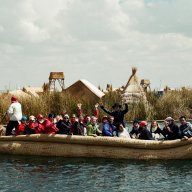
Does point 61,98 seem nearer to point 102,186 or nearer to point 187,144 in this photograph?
point 187,144

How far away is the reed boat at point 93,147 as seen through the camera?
1622 centimetres

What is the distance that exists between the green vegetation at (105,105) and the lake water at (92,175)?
1366 centimetres

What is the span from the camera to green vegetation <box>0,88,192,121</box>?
102 ft

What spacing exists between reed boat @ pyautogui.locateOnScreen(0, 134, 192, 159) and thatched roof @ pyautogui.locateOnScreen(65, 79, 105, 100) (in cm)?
1544

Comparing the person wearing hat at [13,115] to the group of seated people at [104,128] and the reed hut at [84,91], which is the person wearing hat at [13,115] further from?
the reed hut at [84,91]

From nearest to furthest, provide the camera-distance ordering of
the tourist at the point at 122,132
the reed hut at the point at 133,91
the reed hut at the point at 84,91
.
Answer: the tourist at the point at 122,132, the reed hut at the point at 133,91, the reed hut at the point at 84,91

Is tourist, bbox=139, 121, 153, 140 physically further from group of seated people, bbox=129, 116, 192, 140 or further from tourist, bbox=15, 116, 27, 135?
tourist, bbox=15, 116, 27, 135

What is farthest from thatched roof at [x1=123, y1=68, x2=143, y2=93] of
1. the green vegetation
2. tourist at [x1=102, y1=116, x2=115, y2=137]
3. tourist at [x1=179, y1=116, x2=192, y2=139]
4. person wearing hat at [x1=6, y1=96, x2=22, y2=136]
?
tourist at [x1=179, y1=116, x2=192, y2=139]

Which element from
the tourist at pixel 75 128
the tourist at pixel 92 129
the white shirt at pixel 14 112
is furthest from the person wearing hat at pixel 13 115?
the tourist at pixel 92 129

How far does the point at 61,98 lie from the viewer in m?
31.9

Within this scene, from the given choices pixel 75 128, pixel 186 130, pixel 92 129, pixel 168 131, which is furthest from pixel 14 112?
pixel 186 130

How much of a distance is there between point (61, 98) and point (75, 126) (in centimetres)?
1425

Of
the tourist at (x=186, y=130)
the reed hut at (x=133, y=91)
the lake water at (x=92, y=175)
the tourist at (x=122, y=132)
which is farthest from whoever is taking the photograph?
the reed hut at (x=133, y=91)

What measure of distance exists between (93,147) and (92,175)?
8.64ft
